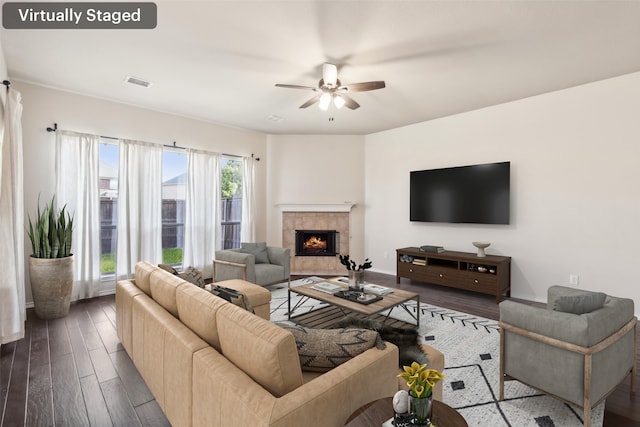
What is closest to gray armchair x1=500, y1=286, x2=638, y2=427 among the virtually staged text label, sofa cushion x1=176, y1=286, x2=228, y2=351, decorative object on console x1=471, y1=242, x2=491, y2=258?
sofa cushion x1=176, y1=286, x2=228, y2=351

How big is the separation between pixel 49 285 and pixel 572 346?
16.2ft

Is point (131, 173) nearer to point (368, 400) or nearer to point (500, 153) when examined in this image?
point (368, 400)

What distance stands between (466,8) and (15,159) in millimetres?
4404

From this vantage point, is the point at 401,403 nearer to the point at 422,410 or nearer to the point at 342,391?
the point at 422,410

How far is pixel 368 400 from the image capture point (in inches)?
57.3

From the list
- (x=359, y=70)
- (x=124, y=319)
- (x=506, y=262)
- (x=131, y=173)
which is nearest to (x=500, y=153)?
(x=506, y=262)

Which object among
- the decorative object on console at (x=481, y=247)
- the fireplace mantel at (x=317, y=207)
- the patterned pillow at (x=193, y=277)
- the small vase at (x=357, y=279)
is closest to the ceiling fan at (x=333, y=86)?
the small vase at (x=357, y=279)

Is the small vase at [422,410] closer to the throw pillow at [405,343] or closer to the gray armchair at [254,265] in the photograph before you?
the throw pillow at [405,343]

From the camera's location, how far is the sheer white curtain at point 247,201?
6.24 metres

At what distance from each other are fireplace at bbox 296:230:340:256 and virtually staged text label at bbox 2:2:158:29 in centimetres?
452

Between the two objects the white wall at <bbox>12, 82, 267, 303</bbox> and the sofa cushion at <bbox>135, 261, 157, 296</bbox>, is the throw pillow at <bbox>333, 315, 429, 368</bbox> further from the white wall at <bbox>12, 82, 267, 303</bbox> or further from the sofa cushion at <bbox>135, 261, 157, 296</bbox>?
the white wall at <bbox>12, 82, 267, 303</bbox>

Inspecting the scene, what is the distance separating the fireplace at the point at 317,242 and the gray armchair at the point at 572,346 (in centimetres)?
450

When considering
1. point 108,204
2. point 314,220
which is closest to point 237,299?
point 108,204

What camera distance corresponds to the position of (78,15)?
2.66 meters
